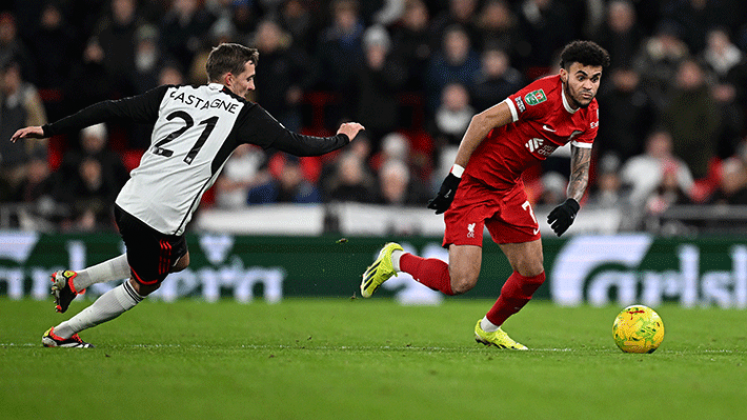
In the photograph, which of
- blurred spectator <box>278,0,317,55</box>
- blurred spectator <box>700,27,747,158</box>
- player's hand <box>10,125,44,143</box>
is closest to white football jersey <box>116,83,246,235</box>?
player's hand <box>10,125,44,143</box>

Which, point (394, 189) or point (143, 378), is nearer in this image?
point (143, 378)

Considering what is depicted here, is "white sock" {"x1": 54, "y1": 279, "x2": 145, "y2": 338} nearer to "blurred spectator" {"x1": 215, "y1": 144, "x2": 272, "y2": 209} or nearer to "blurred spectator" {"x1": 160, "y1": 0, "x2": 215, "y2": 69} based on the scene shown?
"blurred spectator" {"x1": 215, "y1": 144, "x2": 272, "y2": 209}

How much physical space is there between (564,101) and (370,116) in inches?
322

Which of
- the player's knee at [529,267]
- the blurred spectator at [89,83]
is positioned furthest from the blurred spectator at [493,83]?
the player's knee at [529,267]

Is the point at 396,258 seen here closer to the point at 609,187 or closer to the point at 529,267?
the point at 529,267

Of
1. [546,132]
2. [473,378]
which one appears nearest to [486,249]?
[546,132]

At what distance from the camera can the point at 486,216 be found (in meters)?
7.43

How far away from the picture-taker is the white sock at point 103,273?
7.10m

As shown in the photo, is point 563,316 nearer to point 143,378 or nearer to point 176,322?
point 176,322

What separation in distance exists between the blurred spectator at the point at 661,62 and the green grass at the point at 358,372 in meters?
6.31

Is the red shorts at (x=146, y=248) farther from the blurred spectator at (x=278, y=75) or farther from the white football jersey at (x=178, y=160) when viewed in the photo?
the blurred spectator at (x=278, y=75)

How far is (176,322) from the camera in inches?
382

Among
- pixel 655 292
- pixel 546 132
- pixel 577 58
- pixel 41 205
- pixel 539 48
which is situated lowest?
pixel 655 292

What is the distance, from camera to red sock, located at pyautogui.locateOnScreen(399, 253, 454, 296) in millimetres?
7426
